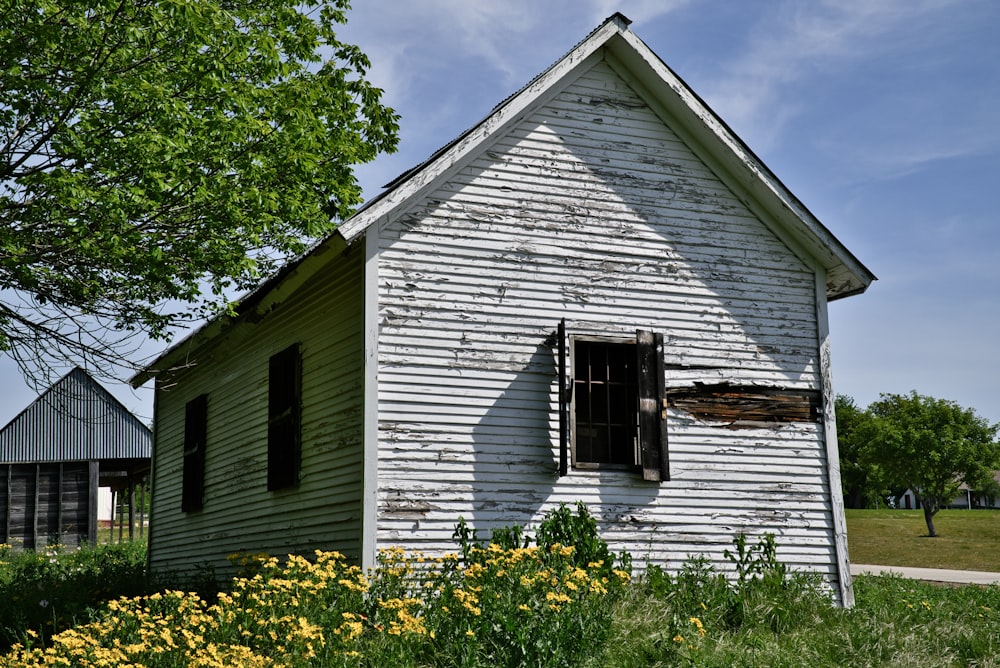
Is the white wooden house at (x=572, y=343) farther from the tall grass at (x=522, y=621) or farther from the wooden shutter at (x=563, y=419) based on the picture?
the tall grass at (x=522, y=621)

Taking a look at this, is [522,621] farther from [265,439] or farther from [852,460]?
[852,460]

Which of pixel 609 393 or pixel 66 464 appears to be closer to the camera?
pixel 609 393

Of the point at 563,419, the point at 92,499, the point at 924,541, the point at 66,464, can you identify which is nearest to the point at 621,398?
the point at 563,419

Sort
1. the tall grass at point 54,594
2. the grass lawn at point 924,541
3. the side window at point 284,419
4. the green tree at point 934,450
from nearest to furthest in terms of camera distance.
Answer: the tall grass at point 54,594 < the side window at point 284,419 < the grass lawn at point 924,541 < the green tree at point 934,450

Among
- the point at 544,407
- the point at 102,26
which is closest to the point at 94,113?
the point at 102,26

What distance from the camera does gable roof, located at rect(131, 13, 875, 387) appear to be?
10461mm

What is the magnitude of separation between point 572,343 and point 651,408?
1161 millimetres

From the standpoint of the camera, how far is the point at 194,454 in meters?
15.5

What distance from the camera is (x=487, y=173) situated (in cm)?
1073

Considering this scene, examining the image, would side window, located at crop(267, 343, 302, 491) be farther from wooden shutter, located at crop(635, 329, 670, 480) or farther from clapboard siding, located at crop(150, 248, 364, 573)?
wooden shutter, located at crop(635, 329, 670, 480)

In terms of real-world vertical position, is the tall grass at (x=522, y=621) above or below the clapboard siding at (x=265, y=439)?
below

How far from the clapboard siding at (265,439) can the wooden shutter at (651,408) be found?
3032 mm

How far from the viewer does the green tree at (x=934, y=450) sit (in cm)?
4606

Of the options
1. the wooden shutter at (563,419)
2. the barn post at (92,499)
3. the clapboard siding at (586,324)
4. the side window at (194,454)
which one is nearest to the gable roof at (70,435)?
the barn post at (92,499)
